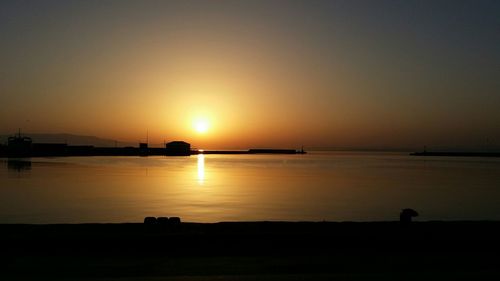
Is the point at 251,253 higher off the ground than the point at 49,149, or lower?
lower

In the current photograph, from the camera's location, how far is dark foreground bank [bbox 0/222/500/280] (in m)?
7.86

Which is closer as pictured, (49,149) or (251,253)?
(251,253)

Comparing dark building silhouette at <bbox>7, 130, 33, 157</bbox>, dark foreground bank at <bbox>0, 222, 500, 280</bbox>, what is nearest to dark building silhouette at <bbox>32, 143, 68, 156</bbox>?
dark building silhouette at <bbox>7, 130, 33, 157</bbox>

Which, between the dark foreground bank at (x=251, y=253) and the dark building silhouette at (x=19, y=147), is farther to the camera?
the dark building silhouette at (x=19, y=147)

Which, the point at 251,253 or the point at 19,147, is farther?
the point at 19,147

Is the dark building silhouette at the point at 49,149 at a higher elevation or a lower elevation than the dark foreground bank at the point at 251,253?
higher

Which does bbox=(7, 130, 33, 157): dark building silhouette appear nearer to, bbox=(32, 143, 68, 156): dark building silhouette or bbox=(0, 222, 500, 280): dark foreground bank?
bbox=(32, 143, 68, 156): dark building silhouette

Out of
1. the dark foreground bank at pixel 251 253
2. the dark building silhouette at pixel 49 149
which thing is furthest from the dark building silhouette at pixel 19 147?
the dark foreground bank at pixel 251 253

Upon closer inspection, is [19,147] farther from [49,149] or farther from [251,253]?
[251,253]

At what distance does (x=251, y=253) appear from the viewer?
382 inches

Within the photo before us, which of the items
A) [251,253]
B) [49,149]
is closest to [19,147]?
[49,149]

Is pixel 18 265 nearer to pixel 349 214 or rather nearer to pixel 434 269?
pixel 434 269

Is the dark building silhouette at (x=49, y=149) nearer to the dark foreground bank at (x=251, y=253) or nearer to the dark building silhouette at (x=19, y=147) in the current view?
the dark building silhouette at (x=19, y=147)

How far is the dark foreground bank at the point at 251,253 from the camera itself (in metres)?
7.86
